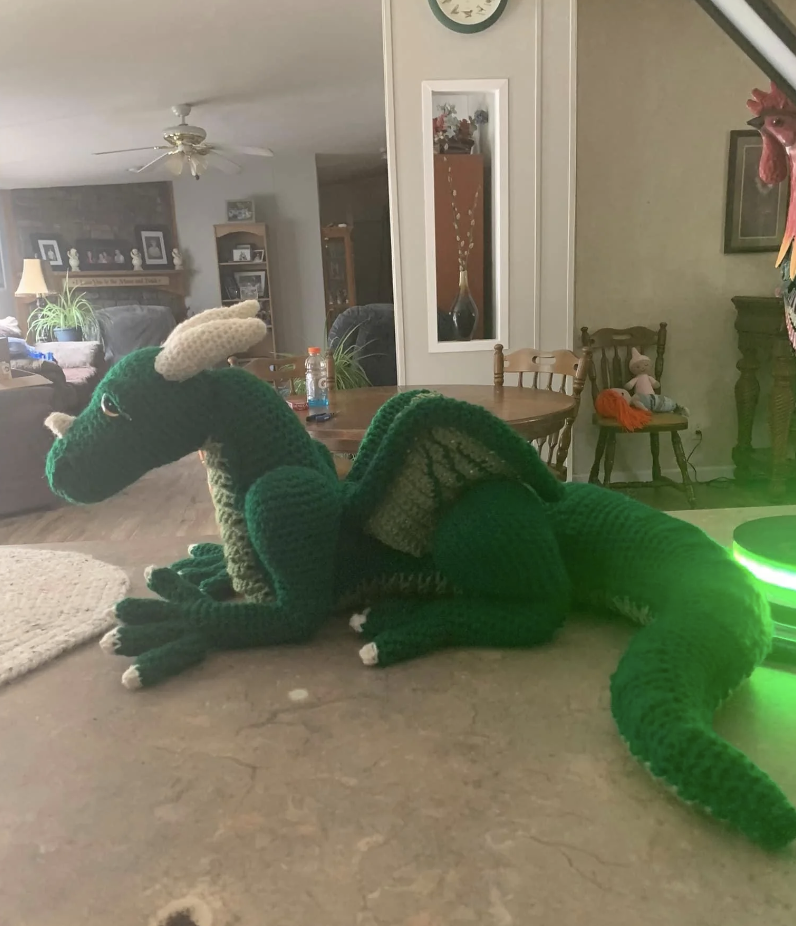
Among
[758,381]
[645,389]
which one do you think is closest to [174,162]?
[645,389]

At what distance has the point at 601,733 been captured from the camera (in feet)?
1.56

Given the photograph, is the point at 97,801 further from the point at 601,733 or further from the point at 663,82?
→ the point at 663,82

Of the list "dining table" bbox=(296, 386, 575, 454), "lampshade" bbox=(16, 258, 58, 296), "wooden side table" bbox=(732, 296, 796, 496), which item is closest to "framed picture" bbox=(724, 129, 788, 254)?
"wooden side table" bbox=(732, 296, 796, 496)

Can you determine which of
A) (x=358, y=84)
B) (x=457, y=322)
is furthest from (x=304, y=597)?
(x=358, y=84)

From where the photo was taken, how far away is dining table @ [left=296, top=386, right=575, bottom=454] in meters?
1.88

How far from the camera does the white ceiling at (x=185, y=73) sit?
124 inches

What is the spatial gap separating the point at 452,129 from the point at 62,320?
4.99m

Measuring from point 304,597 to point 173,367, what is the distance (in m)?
0.21

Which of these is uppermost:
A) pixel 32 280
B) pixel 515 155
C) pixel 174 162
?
pixel 174 162

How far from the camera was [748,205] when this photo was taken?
3.09 metres

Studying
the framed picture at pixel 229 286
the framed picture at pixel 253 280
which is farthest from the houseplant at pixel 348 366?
the framed picture at pixel 229 286

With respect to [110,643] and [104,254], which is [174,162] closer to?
[104,254]

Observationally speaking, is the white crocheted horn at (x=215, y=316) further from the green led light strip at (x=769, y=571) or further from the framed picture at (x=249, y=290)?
the framed picture at (x=249, y=290)

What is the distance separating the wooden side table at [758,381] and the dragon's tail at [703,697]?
2615mm
